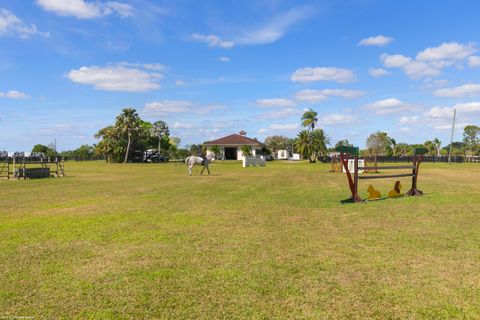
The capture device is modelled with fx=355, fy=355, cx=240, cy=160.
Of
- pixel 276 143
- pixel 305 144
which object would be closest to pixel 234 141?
pixel 305 144

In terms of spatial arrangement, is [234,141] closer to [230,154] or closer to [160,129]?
[230,154]

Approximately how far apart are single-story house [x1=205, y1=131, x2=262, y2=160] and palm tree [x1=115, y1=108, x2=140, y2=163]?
48.3ft

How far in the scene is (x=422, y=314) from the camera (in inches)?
146

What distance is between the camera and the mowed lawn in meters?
3.89

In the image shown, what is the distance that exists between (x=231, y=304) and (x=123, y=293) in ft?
4.40

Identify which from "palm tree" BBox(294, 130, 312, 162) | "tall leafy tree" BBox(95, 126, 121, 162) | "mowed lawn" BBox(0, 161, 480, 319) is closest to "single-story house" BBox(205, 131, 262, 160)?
"palm tree" BBox(294, 130, 312, 162)

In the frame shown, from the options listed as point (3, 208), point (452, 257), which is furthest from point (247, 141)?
point (452, 257)

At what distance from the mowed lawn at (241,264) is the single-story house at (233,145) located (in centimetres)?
6149

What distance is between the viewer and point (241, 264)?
208 inches

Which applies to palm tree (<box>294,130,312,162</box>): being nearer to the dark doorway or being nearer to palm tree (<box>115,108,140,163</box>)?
the dark doorway

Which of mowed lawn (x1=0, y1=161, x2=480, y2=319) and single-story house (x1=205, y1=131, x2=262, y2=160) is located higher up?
single-story house (x1=205, y1=131, x2=262, y2=160)

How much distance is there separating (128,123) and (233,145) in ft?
67.8

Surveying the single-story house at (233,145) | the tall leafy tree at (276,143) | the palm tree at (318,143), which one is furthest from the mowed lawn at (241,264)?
the tall leafy tree at (276,143)

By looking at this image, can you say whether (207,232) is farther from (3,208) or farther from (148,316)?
(3,208)
